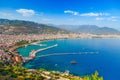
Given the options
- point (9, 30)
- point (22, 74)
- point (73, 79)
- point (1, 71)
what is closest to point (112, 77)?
point (73, 79)

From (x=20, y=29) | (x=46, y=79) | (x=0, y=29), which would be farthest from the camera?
(x=20, y=29)

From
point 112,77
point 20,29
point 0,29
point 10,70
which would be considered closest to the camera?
point 10,70

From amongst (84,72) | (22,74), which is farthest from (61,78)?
(84,72)

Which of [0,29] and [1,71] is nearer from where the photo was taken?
[1,71]

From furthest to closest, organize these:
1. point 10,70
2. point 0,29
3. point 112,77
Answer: point 0,29 < point 112,77 < point 10,70

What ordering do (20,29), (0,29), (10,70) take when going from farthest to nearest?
(20,29) < (0,29) < (10,70)

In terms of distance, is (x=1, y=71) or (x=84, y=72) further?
(x=84, y=72)

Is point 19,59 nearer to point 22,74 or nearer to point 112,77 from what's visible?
point 22,74

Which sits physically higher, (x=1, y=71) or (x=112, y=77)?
(x=1, y=71)

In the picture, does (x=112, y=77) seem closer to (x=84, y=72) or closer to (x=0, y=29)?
(x=84, y=72)
